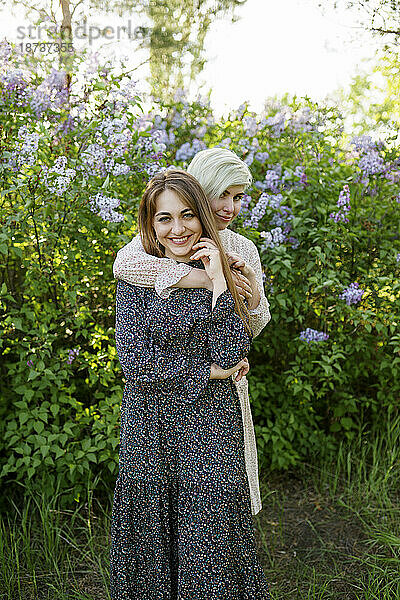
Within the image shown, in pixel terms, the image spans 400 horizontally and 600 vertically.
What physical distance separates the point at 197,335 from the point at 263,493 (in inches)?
71.7

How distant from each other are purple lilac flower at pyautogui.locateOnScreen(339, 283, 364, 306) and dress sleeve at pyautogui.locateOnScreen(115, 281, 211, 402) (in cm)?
146

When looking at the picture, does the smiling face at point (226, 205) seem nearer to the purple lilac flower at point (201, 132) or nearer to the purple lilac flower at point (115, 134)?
the purple lilac flower at point (115, 134)

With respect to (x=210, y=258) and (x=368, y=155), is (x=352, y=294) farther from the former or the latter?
(x=210, y=258)

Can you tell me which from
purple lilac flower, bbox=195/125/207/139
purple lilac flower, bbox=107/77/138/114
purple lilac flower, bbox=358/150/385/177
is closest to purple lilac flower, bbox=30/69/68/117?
purple lilac flower, bbox=107/77/138/114

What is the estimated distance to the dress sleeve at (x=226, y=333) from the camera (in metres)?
1.92

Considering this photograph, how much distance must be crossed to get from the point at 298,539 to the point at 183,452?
4.66 feet

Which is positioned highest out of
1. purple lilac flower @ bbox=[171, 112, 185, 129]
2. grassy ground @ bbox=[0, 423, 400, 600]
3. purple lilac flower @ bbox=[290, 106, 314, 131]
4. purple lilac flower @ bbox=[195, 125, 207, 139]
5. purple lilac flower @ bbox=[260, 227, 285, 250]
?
purple lilac flower @ bbox=[290, 106, 314, 131]

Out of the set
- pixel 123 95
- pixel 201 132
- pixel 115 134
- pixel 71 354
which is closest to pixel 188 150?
pixel 201 132

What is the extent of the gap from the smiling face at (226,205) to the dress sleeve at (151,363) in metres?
0.37

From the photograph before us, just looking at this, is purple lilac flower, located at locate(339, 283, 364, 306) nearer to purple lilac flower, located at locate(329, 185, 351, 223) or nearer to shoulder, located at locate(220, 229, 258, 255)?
purple lilac flower, located at locate(329, 185, 351, 223)

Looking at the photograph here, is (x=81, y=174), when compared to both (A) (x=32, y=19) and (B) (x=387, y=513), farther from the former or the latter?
(B) (x=387, y=513)

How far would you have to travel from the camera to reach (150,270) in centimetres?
200

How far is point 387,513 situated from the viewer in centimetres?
322

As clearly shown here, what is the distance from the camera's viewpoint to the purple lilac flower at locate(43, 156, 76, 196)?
8.94 feet
